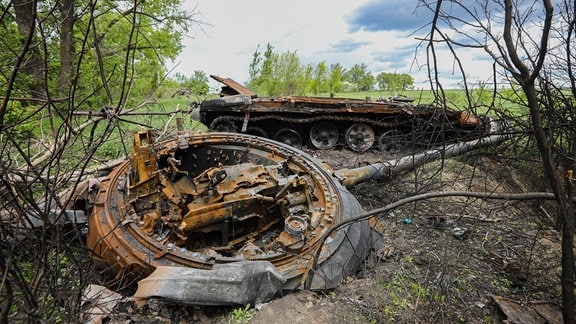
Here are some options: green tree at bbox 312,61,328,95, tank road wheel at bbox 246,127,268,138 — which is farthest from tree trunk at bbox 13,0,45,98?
green tree at bbox 312,61,328,95

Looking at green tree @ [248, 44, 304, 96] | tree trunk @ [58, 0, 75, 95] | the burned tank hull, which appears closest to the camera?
tree trunk @ [58, 0, 75, 95]

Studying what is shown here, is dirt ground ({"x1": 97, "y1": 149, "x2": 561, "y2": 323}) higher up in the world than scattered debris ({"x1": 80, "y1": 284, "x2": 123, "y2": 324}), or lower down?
lower down

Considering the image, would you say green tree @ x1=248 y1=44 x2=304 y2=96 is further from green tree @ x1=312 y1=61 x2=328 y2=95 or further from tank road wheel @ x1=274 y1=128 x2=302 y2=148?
tank road wheel @ x1=274 y1=128 x2=302 y2=148

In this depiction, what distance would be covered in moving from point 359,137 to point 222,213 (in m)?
7.25

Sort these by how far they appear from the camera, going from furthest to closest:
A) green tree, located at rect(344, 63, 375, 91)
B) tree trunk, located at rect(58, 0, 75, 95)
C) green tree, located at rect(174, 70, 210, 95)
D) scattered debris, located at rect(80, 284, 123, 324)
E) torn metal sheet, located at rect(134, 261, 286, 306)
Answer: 1. green tree, located at rect(344, 63, 375, 91)
2. green tree, located at rect(174, 70, 210, 95)
3. torn metal sheet, located at rect(134, 261, 286, 306)
4. scattered debris, located at rect(80, 284, 123, 324)
5. tree trunk, located at rect(58, 0, 75, 95)

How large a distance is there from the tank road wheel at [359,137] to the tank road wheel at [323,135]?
1.41ft

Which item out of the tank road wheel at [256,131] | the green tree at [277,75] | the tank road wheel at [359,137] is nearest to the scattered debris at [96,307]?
the tank road wheel at [256,131]

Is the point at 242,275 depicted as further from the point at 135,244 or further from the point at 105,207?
the point at 105,207

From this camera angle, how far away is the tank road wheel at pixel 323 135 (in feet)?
34.2

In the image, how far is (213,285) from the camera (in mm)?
2936

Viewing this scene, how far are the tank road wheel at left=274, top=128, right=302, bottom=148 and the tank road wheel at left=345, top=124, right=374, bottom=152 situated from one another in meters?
1.53

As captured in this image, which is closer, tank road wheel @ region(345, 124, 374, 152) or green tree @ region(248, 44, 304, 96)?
tank road wheel @ region(345, 124, 374, 152)

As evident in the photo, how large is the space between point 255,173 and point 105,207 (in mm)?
1838

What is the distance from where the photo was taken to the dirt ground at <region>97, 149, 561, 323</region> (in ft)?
9.61
